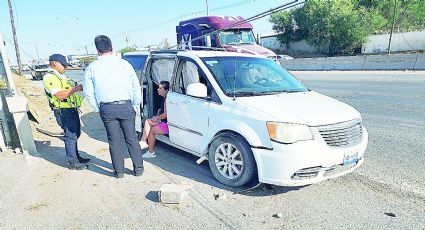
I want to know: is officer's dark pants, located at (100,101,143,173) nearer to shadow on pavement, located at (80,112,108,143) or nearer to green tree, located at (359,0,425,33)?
shadow on pavement, located at (80,112,108,143)

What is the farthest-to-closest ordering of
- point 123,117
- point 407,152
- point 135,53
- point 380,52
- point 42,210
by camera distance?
point 380,52 → point 135,53 → point 407,152 → point 123,117 → point 42,210

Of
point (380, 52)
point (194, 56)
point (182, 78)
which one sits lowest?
point (380, 52)

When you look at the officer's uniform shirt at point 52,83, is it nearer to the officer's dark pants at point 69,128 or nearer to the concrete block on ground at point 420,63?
the officer's dark pants at point 69,128

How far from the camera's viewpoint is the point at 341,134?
343 cm

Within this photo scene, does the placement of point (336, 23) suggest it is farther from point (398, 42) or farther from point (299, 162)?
point (299, 162)

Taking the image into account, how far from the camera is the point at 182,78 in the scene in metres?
4.69

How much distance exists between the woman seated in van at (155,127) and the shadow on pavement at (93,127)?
158 centimetres

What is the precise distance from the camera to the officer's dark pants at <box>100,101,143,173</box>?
157 inches

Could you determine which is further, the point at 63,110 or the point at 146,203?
the point at 63,110

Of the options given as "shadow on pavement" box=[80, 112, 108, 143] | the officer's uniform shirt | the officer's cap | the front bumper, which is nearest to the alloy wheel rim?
the front bumper

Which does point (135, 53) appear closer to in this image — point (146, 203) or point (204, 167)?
point (204, 167)

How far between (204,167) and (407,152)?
3268 millimetres

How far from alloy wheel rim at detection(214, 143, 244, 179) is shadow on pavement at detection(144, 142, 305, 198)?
190 mm

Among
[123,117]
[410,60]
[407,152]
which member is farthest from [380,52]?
[123,117]
